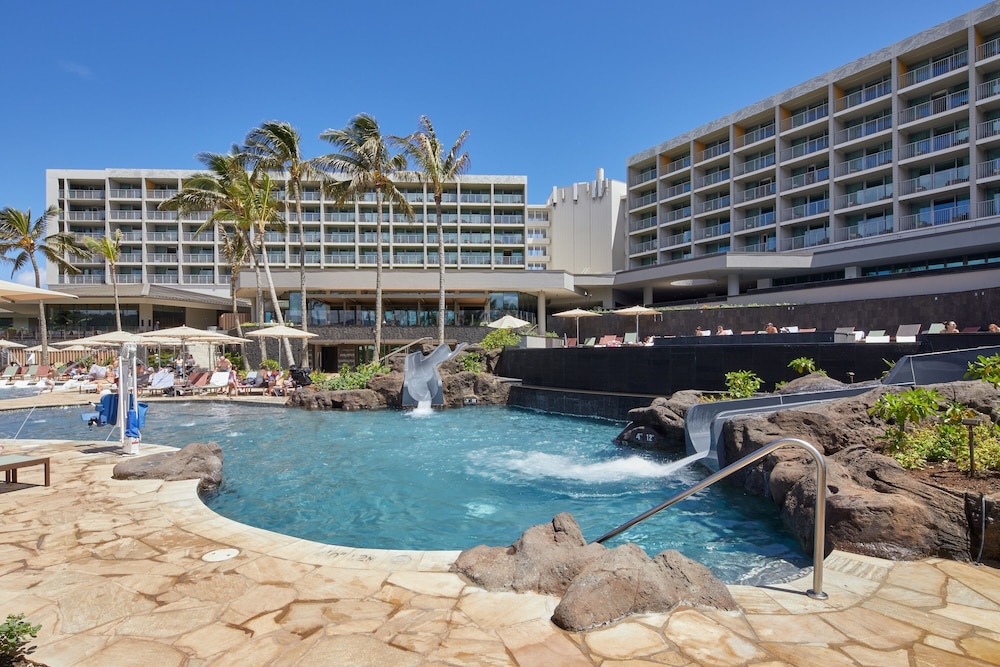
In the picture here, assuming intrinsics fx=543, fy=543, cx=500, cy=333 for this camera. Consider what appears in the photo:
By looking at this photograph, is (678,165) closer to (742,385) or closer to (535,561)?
(742,385)

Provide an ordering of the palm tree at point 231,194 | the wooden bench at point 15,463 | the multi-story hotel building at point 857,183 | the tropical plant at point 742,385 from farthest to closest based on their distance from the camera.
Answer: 1. the multi-story hotel building at point 857,183
2. the palm tree at point 231,194
3. the tropical plant at point 742,385
4. the wooden bench at point 15,463

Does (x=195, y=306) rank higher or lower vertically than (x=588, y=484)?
higher

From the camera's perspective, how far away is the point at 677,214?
45.2 m

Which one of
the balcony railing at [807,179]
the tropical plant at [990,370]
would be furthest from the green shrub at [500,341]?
the balcony railing at [807,179]

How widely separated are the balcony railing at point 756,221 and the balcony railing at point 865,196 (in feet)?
15.4

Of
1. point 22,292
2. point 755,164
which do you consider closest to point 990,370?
point 22,292

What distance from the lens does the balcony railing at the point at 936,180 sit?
30.1m

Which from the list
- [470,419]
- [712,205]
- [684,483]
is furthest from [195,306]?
[684,483]

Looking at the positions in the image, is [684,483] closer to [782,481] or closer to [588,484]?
[588,484]

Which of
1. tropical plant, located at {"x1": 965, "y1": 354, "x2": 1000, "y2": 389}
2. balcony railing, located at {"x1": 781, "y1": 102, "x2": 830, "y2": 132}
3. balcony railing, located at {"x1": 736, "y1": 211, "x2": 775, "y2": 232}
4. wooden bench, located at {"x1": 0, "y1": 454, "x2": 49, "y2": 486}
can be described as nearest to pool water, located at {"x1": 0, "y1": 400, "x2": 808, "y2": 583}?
wooden bench, located at {"x1": 0, "y1": 454, "x2": 49, "y2": 486}

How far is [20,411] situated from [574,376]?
1700 cm

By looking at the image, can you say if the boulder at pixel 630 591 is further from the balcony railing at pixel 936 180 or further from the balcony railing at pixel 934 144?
the balcony railing at pixel 934 144

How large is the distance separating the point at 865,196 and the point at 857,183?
5.07 feet

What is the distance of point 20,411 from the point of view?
16.2 meters
